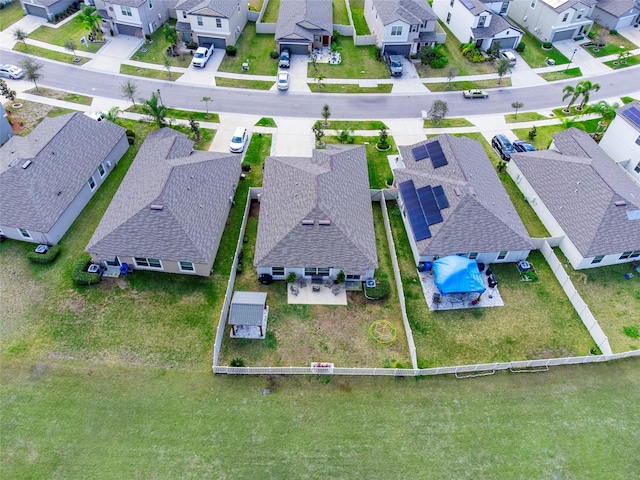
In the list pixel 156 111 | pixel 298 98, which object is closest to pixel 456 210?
pixel 298 98

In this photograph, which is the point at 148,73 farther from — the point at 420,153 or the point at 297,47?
the point at 420,153

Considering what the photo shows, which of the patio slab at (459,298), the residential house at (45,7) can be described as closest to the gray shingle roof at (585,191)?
the patio slab at (459,298)

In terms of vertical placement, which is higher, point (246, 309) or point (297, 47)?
point (297, 47)

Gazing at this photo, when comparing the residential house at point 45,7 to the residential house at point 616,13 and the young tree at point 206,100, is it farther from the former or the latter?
the residential house at point 616,13

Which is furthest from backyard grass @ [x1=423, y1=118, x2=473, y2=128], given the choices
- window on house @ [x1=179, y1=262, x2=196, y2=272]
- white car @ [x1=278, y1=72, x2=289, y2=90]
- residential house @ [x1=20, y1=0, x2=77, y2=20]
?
residential house @ [x1=20, y1=0, x2=77, y2=20]

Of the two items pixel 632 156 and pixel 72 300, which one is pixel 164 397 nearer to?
pixel 72 300

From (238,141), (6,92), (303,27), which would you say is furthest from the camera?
(303,27)

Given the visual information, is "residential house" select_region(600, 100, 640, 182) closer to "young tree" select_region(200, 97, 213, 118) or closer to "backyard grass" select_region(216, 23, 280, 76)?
"backyard grass" select_region(216, 23, 280, 76)

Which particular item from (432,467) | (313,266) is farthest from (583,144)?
(432,467)
